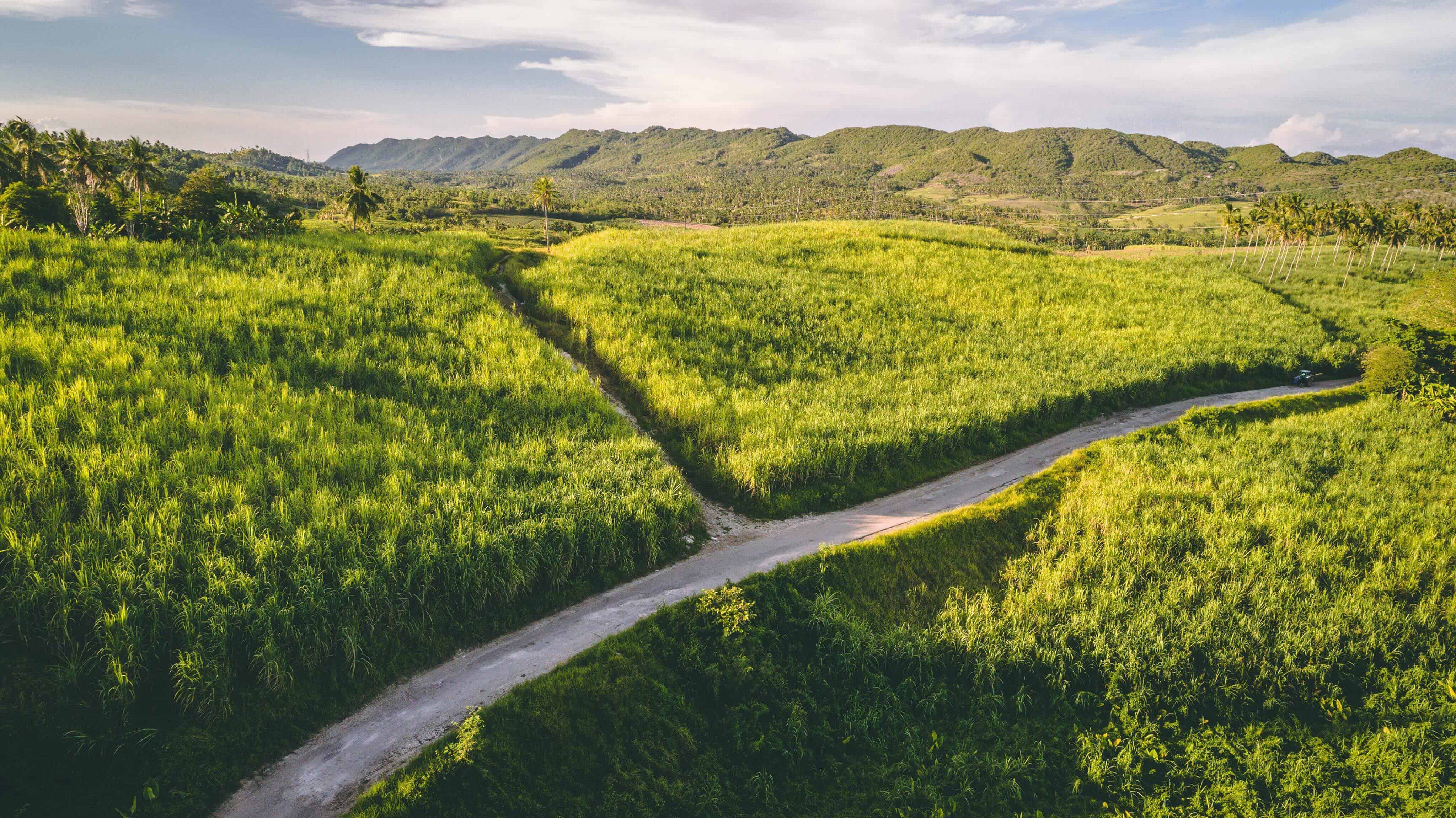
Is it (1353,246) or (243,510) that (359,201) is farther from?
(1353,246)

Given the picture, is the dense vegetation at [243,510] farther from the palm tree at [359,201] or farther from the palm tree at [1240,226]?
the palm tree at [1240,226]

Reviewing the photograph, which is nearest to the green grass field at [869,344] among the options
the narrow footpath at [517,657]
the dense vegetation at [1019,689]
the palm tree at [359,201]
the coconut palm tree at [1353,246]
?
the narrow footpath at [517,657]

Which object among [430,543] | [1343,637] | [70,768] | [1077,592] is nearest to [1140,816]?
[1077,592]

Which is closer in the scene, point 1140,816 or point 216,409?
point 1140,816

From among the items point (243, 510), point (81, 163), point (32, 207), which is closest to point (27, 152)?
point (81, 163)

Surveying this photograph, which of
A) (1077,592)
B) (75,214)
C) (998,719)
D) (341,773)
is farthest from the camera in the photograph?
(75,214)

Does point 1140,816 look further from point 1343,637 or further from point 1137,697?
point 1343,637
